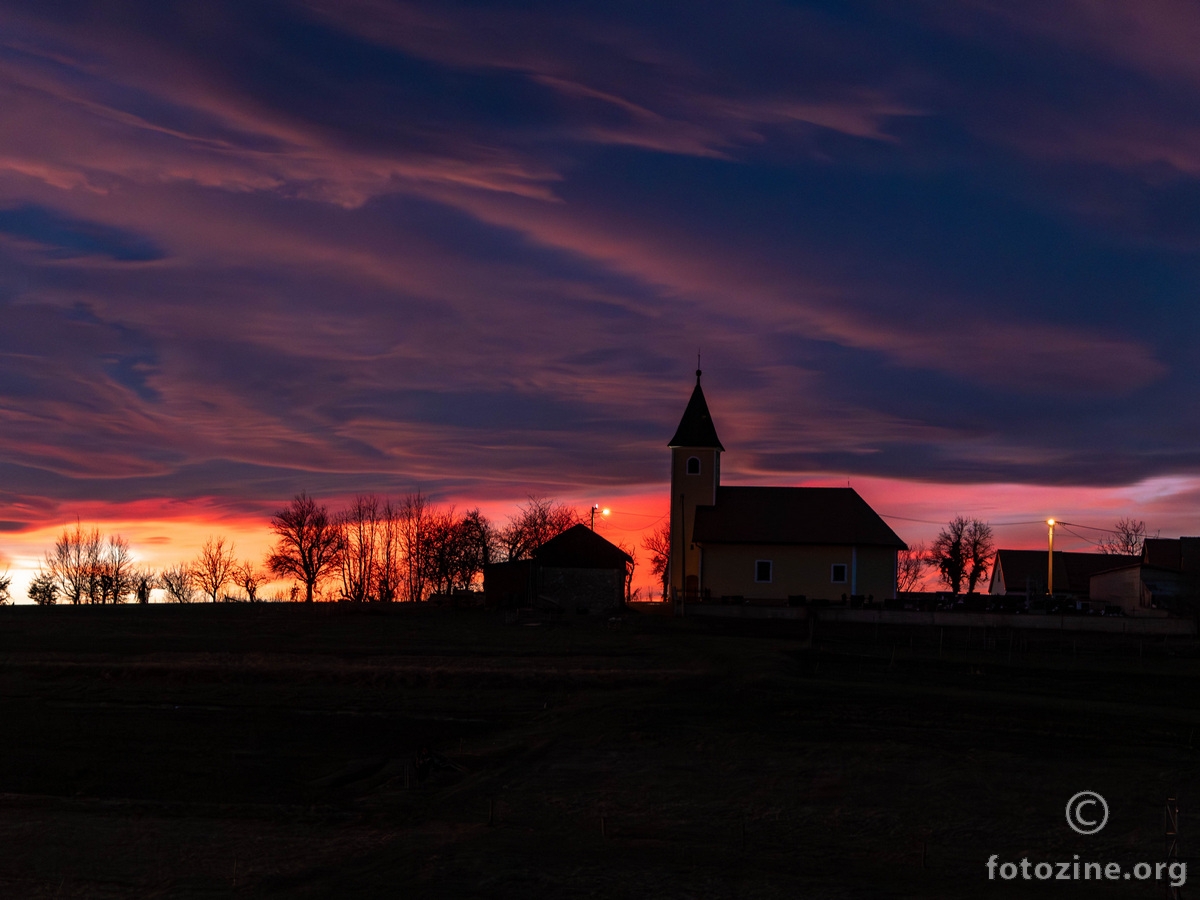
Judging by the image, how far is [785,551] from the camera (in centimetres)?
6494

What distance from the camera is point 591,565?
66562 mm

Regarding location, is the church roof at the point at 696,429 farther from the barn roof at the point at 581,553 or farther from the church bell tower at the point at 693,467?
the barn roof at the point at 581,553

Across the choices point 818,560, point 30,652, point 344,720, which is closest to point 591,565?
point 818,560

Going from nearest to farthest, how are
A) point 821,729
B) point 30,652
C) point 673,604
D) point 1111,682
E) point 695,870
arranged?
1. point 695,870
2. point 821,729
3. point 1111,682
4. point 30,652
5. point 673,604

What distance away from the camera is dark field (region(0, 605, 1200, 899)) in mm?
16250

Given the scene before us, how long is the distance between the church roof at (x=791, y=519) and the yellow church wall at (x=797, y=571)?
573mm

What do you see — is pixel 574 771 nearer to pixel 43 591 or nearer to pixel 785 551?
pixel 785 551

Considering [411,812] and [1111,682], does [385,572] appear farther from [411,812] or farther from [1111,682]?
[411,812]

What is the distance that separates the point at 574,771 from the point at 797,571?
4430 centimetres

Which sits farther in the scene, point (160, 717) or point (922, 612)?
point (922, 612)

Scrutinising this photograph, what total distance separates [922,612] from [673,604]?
1545 cm

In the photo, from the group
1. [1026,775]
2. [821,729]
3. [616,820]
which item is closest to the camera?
[616,820]

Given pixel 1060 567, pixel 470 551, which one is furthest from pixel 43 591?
pixel 1060 567

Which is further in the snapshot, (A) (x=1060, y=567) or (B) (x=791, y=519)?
(A) (x=1060, y=567)
